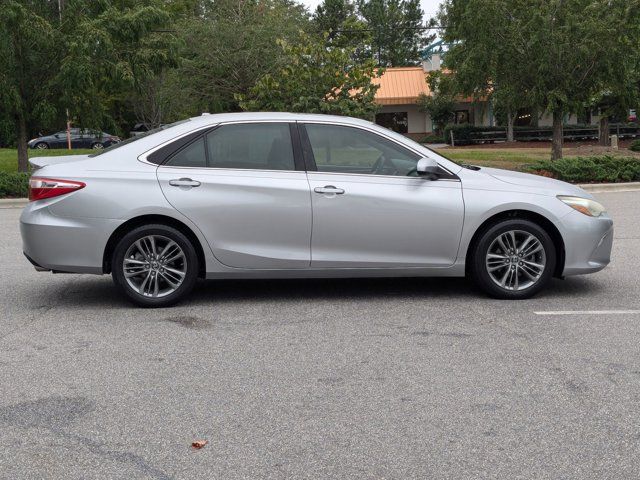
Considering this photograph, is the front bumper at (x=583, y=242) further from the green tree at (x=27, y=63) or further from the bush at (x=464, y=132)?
the bush at (x=464, y=132)

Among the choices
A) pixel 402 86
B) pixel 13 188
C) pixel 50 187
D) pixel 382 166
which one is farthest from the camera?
pixel 402 86

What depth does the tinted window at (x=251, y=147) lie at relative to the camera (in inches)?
289

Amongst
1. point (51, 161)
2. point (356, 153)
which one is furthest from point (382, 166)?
point (51, 161)

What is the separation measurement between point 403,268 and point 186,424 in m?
3.26

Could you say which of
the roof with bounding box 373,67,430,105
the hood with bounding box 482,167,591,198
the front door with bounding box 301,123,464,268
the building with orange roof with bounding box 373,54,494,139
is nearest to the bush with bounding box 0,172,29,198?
the front door with bounding box 301,123,464,268

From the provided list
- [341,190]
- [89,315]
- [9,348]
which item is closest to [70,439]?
[9,348]

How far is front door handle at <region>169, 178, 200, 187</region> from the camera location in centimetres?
714

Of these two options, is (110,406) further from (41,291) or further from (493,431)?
(41,291)

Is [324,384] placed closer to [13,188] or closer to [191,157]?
[191,157]

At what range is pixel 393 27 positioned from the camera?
76.0 meters

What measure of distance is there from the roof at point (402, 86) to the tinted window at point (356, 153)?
48456mm

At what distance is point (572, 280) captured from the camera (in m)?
8.43

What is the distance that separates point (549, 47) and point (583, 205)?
15968mm

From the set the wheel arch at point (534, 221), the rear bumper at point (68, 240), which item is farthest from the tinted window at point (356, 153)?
the rear bumper at point (68, 240)
